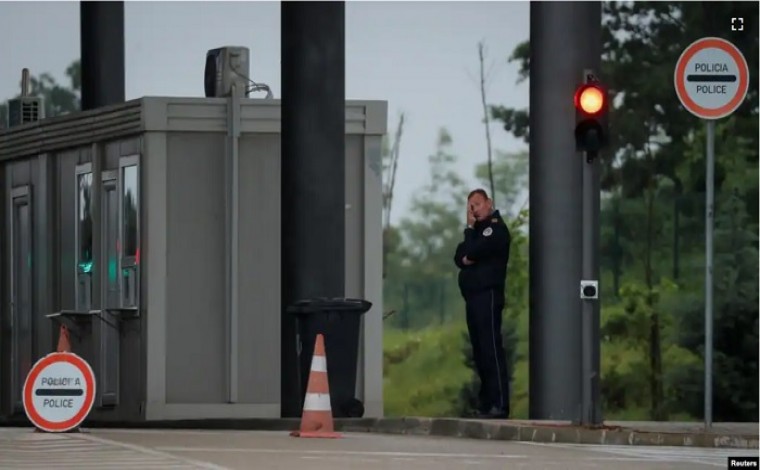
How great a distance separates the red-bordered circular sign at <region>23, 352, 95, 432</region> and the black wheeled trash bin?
11.1 feet

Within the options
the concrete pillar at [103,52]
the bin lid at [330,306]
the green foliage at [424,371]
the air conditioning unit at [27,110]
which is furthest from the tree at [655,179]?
the bin lid at [330,306]

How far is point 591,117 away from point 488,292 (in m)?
1.93

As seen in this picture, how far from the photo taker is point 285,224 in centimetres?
2334

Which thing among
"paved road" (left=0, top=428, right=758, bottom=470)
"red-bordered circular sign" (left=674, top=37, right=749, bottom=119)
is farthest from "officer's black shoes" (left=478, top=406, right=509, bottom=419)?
"red-bordered circular sign" (left=674, top=37, right=749, bottom=119)

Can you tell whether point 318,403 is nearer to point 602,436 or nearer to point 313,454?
point 602,436

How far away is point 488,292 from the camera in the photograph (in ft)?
65.3

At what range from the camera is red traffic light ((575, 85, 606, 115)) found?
18.7 metres

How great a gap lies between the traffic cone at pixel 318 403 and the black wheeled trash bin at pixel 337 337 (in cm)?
342

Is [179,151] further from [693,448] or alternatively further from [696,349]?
[696,349]

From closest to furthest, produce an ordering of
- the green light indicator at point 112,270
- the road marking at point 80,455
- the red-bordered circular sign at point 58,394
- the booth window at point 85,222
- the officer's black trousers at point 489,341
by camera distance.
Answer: the road marking at point 80,455
the red-bordered circular sign at point 58,394
the officer's black trousers at point 489,341
the green light indicator at point 112,270
the booth window at point 85,222

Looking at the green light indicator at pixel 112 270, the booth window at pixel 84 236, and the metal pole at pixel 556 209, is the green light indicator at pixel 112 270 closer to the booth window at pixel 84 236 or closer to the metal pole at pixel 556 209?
the booth window at pixel 84 236

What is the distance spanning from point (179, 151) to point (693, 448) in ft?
26.0

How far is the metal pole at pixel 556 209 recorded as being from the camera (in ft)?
71.1

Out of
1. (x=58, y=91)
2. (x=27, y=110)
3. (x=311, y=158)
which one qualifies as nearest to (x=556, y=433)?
(x=311, y=158)
